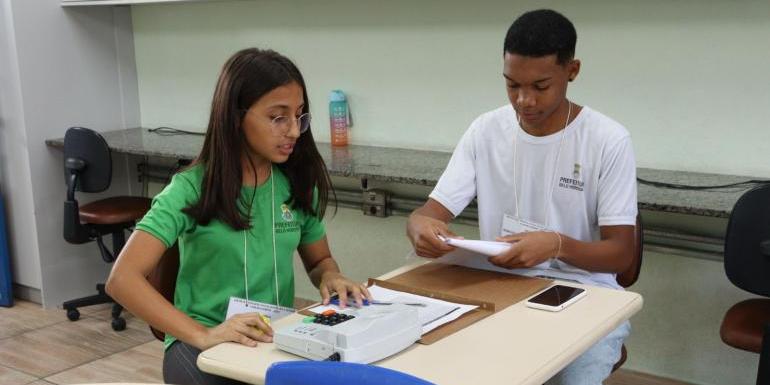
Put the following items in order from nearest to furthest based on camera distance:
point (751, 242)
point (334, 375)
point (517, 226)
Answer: point (334, 375) → point (517, 226) → point (751, 242)

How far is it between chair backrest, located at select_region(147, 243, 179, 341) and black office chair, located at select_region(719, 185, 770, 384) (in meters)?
1.39

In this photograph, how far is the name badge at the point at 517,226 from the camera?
6.54 ft

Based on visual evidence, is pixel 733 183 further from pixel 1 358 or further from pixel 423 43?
pixel 1 358

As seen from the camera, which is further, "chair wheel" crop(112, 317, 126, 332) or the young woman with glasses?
"chair wheel" crop(112, 317, 126, 332)

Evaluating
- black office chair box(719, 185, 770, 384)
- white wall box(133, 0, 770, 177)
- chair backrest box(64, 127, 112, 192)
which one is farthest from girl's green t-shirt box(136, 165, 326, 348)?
chair backrest box(64, 127, 112, 192)

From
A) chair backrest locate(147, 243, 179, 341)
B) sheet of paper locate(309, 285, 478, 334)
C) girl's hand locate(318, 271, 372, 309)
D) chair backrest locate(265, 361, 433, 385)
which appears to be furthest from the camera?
chair backrest locate(147, 243, 179, 341)

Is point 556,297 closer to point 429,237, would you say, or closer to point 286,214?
point 429,237

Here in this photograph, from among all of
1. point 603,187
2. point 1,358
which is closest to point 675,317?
point 603,187

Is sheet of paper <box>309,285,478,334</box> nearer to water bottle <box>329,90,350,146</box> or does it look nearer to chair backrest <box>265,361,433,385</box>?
chair backrest <box>265,361,433,385</box>

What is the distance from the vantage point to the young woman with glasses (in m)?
1.73

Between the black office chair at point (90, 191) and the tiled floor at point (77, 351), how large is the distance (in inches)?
5.6

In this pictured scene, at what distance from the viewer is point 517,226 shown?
6.61 feet

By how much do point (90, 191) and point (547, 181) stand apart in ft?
7.53

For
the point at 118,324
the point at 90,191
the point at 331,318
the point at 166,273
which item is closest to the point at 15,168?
the point at 90,191
